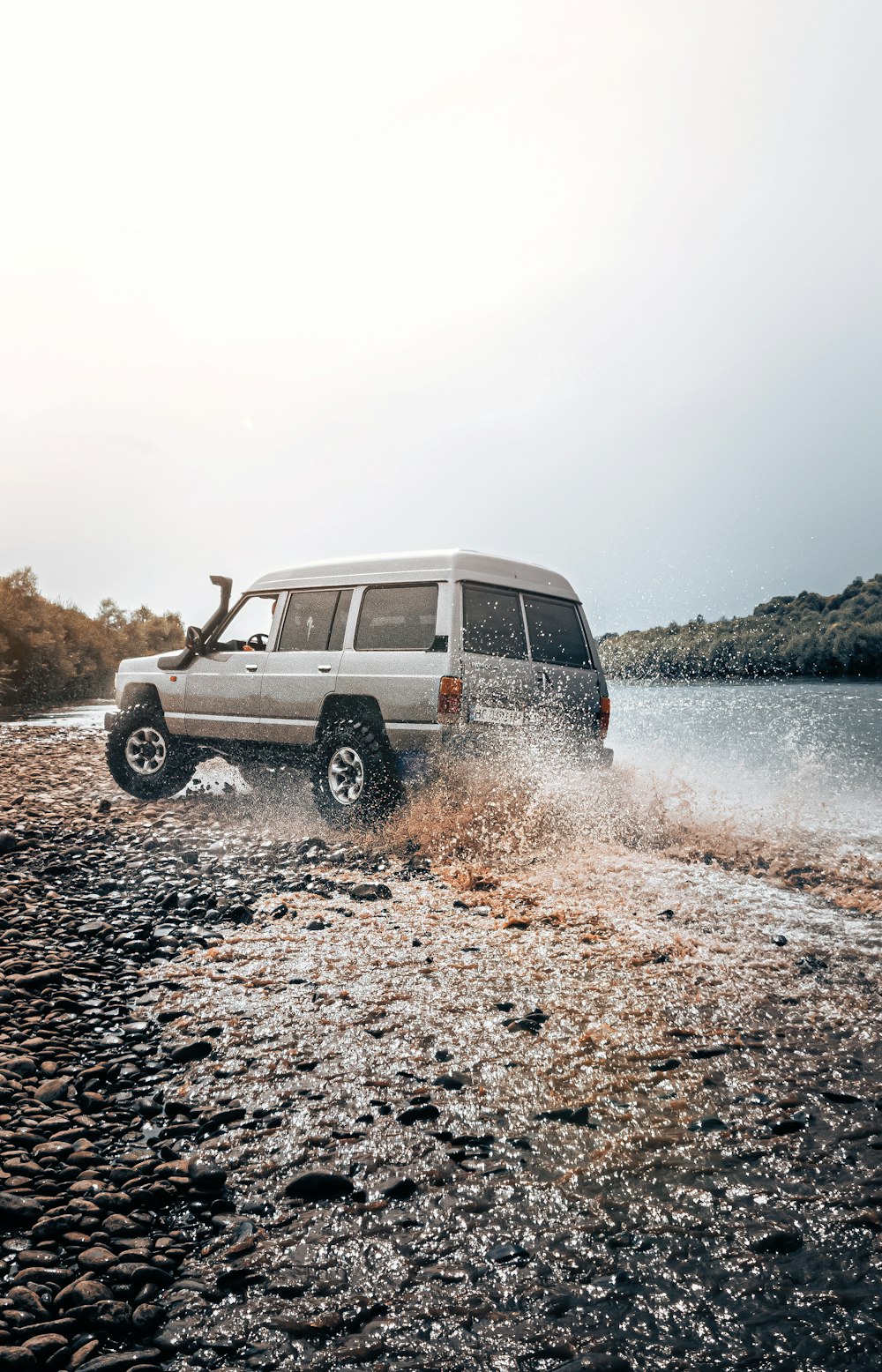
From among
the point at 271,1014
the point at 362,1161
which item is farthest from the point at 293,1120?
the point at 271,1014

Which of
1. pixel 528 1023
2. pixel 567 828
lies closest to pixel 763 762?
pixel 567 828

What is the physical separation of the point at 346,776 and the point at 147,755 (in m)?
3.59

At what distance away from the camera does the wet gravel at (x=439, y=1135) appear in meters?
2.17

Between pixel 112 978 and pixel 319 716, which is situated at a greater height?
pixel 319 716

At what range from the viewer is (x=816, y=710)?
55.9 m

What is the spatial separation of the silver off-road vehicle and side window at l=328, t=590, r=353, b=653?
1 cm

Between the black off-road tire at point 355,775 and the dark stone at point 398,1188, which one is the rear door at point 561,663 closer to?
the black off-road tire at point 355,775

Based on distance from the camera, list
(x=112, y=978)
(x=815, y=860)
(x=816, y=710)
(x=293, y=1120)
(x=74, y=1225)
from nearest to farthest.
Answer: (x=74, y=1225)
(x=293, y=1120)
(x=112, y=978)
(x=815, y=860)
(x=816, y=710)

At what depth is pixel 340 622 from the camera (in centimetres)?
864

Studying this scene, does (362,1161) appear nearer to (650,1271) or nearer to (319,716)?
(650,1271)

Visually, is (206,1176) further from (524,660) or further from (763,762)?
(763,762)

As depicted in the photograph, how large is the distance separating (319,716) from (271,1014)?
4644 millimetres

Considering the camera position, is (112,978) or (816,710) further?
(816,710)

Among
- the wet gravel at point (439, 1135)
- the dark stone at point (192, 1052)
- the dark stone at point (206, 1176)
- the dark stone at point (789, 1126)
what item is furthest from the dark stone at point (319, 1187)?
the dark stone at point (789, 1126)
